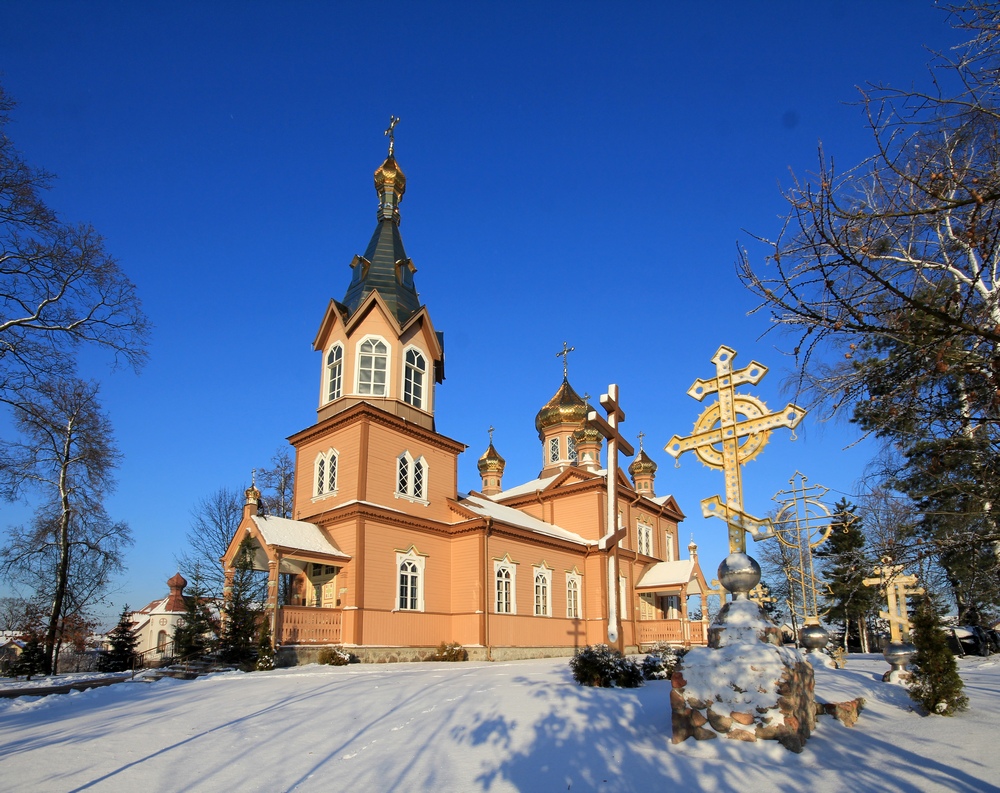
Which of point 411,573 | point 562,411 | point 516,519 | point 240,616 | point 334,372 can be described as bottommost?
point 240,616

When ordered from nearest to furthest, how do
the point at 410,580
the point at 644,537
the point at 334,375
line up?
1. the point at 410,580
2. the point at 334,375
3. the point at 644,537

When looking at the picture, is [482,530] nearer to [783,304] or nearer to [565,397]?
[565,397]

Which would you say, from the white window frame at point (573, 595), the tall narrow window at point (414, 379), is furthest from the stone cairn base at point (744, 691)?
the white window frame at point (573, 595)

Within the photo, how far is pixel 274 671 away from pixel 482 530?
856cm

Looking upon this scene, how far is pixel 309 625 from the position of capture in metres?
17.8

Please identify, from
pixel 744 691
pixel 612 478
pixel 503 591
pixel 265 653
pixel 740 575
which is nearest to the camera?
pixel 744 691

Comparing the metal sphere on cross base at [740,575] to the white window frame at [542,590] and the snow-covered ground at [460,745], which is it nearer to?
the snow-covered ground at [460,745]

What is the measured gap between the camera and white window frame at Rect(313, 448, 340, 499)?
21711 millimetres

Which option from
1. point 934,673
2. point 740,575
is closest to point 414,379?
point 740,575

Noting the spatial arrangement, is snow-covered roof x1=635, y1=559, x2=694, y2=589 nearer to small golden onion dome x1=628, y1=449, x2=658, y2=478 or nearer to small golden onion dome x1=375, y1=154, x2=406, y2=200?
small golden onion dome x1=628, y1=449, x2=658, y2=478

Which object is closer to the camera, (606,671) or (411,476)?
(606,671)

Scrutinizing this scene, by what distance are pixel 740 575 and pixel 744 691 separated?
4.58 ft

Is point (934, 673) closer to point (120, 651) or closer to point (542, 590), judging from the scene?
point (542, 590)

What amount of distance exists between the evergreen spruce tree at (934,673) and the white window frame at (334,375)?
58.9 ft
